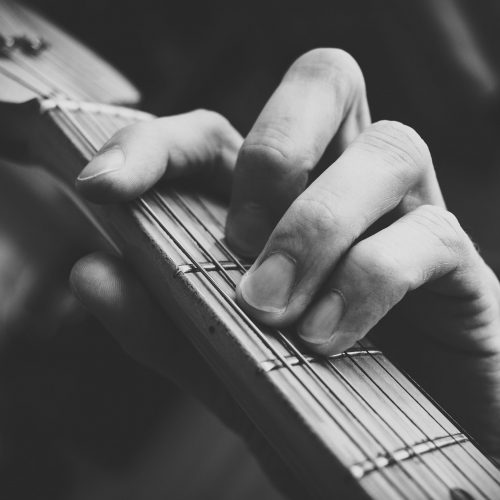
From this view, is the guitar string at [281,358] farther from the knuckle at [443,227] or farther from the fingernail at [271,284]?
the knuckle at [443,227]

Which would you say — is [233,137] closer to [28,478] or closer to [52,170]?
[52,170]

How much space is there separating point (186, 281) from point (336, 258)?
16 centimetres

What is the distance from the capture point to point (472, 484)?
429 mm

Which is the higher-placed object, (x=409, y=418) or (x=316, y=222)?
(x=316, y=222)

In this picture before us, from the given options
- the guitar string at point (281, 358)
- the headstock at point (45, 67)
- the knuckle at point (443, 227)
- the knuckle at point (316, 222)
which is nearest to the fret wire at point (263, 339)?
the guitar string at point (281, 358)

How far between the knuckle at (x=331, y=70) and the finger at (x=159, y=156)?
0.16 m

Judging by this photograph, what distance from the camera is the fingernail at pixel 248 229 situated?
2.02 ft

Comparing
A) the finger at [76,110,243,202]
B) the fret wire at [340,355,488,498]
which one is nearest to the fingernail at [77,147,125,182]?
the finger at [76,110,243,202]

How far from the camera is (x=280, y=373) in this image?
0.42 metres

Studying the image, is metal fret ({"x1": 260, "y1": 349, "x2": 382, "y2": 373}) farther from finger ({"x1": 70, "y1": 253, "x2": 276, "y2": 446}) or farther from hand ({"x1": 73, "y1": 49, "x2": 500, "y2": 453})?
finger ({"x1": 70, "y1": 253, "x2": 276, "y2": 446})

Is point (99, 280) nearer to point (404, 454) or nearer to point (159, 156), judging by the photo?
point (159, 156)

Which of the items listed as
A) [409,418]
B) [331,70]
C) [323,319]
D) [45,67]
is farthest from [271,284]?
[45,67]

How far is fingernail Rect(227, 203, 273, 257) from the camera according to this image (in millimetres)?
615

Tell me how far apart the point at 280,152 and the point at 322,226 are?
149 millimetres
